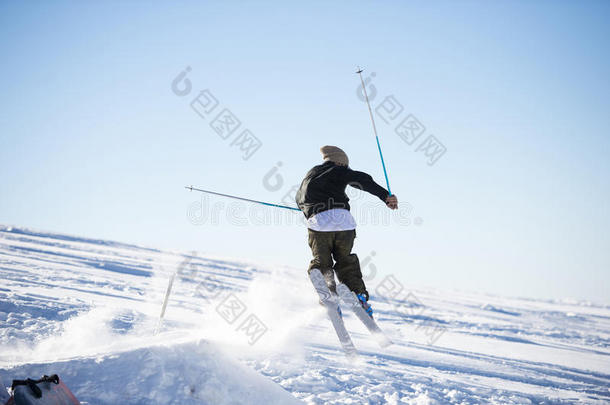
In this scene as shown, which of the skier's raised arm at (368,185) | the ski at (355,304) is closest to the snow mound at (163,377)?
the ski at (355,304)

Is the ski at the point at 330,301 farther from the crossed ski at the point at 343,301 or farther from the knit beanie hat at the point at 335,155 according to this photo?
the knit beanie hat at the point at 335,155

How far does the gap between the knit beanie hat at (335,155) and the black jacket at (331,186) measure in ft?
0.32

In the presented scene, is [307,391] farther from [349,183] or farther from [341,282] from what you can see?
[349,183]

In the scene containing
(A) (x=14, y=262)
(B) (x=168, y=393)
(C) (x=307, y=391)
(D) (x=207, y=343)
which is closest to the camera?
(B) (x=168, y=393)

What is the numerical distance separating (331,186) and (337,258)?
2.76 ft

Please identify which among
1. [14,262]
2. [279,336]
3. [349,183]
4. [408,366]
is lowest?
[408,366]

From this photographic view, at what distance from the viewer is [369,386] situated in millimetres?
6926

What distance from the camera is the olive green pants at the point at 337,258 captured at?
170 inches

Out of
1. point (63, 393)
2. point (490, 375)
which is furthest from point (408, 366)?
point (63, 393)

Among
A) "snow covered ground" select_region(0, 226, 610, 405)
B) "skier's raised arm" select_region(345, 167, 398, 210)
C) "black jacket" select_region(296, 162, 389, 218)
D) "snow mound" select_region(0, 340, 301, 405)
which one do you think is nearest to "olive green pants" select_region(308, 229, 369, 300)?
"black jacket" select_region(296, 162, 389, 218)

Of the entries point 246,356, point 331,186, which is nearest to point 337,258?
point 331,186

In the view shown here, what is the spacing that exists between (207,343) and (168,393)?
2.32 ft

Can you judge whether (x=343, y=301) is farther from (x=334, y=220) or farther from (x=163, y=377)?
(x=163, y=377)

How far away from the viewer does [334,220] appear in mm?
4273
